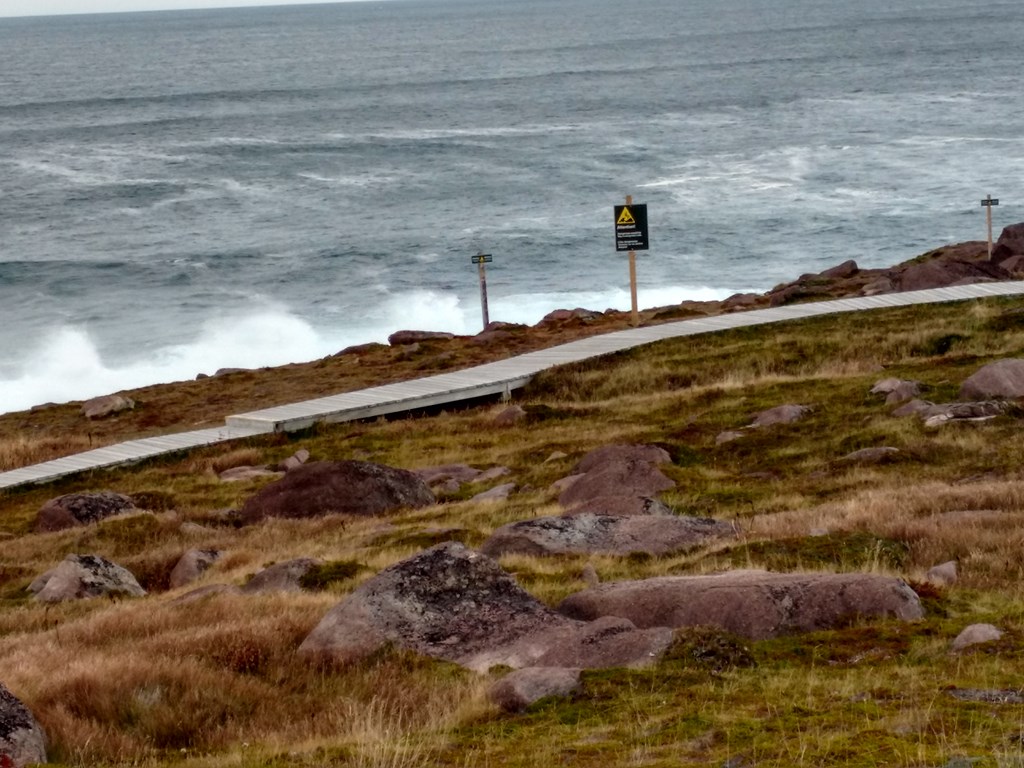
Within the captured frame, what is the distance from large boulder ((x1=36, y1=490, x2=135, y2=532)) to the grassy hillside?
0.46 m

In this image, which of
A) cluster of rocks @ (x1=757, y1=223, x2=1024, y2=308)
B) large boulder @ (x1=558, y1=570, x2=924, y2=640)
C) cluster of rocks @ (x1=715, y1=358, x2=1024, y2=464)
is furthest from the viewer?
cluster of rocks @ (x1=757, y1=223, x2=1024, y2=308)

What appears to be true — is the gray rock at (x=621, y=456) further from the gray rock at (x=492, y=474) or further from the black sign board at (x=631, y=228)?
the black sign board at (x=631, y=228)

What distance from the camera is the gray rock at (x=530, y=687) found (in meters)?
8.70

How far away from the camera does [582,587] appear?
12.2 metres

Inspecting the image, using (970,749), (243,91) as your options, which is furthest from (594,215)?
(243,91)

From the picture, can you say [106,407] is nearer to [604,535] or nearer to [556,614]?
[604,535]

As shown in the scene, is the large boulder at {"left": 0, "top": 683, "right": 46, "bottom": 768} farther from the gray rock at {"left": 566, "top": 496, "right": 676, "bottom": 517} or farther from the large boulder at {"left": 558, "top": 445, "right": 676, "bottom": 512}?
the large boulder at {"left": 558, "top": 445, "right": 676, "bottom": 512}

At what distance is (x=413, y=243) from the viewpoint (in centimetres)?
7294

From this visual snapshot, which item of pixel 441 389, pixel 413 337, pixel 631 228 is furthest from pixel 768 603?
pixel 413 337

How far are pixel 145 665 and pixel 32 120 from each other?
13269 cm

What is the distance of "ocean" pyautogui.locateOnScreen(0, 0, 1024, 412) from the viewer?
59906 mm

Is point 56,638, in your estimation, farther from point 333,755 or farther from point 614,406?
point 614,406

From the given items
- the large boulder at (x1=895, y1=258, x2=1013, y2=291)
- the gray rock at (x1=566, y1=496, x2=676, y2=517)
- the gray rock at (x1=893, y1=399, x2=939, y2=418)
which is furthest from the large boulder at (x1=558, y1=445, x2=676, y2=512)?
the large boulder at (x1=895, y1=258, x2=1013, y2=291)

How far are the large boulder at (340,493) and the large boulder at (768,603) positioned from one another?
9.62m
